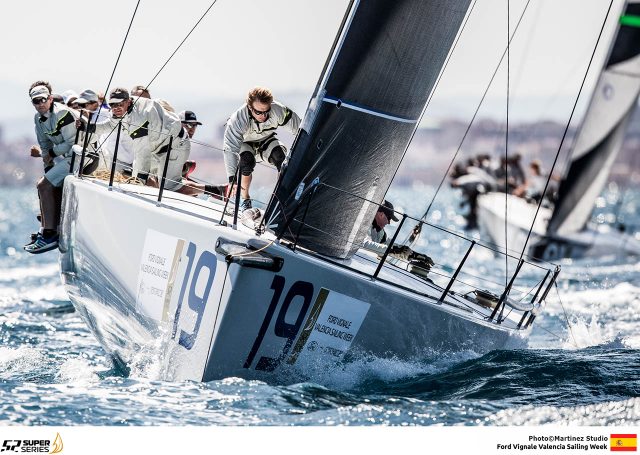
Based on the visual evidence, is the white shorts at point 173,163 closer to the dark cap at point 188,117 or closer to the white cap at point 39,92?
the dark cap at point 188,117

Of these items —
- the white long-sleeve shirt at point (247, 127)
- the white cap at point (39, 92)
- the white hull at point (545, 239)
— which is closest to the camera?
the white long-sleeve shirt at point (247, 127)

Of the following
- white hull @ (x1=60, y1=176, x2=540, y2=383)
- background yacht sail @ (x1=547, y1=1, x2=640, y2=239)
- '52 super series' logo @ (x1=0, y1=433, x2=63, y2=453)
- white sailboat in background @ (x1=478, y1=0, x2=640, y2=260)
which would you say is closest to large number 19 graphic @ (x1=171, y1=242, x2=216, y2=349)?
white hull @ (x1=60, y1=176, x2=540, y2=383)

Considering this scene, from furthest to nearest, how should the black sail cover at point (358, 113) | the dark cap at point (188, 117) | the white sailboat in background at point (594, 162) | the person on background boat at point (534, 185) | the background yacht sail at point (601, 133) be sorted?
the person on background boat at point (534, 185) < the background yacht sail at point (601, 133) < the white sailboat in background at point (594, 162) < the dark cap at point (188, 117) < the black sail cover at point (358, 113)

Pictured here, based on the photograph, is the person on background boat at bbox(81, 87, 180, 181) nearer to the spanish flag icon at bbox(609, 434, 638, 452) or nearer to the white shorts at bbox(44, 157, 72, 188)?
the white shorts at bbox(44, 157, 72, 188)

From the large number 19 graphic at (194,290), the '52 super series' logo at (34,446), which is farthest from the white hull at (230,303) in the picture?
the '52 super series' logo at (34,446)

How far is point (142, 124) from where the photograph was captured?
657cm

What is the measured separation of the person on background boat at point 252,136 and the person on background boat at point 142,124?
1.34ft

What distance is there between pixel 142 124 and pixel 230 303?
1945 mm

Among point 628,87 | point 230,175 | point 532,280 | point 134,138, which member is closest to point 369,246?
point 230,175

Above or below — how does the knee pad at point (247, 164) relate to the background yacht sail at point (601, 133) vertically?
below

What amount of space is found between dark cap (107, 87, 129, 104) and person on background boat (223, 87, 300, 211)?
707mm

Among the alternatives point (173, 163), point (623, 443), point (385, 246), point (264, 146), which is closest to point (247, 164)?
point (264, 146)

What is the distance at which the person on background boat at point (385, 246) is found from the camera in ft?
22.7

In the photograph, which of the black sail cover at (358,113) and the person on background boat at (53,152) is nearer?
the black sail cover at (358,113)
